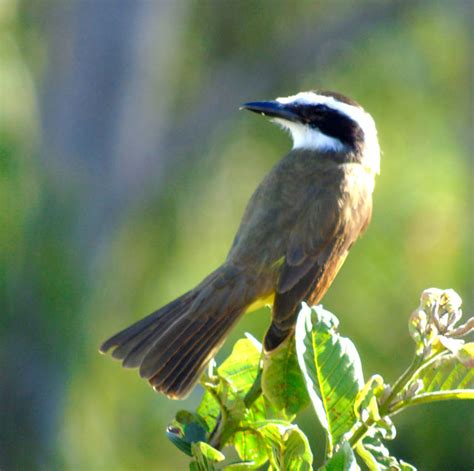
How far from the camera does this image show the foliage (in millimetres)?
2006

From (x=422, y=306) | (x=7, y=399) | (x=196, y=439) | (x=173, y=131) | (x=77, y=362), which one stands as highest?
(x=173, y=131)

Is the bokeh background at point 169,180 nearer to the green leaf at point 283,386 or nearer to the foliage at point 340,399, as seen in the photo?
the green leaf at point 283,386

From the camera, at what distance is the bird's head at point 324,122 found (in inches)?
171

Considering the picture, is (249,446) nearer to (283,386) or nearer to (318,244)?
(283,386)

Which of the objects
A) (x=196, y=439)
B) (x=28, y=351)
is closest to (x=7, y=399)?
(x=28, y=351)

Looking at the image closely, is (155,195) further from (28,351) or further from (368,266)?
(368,266)

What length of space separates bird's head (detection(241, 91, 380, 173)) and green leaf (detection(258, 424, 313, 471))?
2392mm

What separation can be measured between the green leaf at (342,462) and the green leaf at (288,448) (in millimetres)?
77

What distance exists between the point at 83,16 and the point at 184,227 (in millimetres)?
3244

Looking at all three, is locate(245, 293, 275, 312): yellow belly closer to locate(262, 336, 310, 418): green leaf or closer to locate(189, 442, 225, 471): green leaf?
locate(262, 336, 310, 418): green leaf

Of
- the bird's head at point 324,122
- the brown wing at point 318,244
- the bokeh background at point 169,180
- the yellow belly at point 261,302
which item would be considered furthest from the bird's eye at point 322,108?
the bokeh background at point 169,180

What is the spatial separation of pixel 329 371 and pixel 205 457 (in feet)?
0.97

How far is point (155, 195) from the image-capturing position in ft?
43.1

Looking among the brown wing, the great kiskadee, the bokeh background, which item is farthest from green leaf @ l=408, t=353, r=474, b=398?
the bokeh background
